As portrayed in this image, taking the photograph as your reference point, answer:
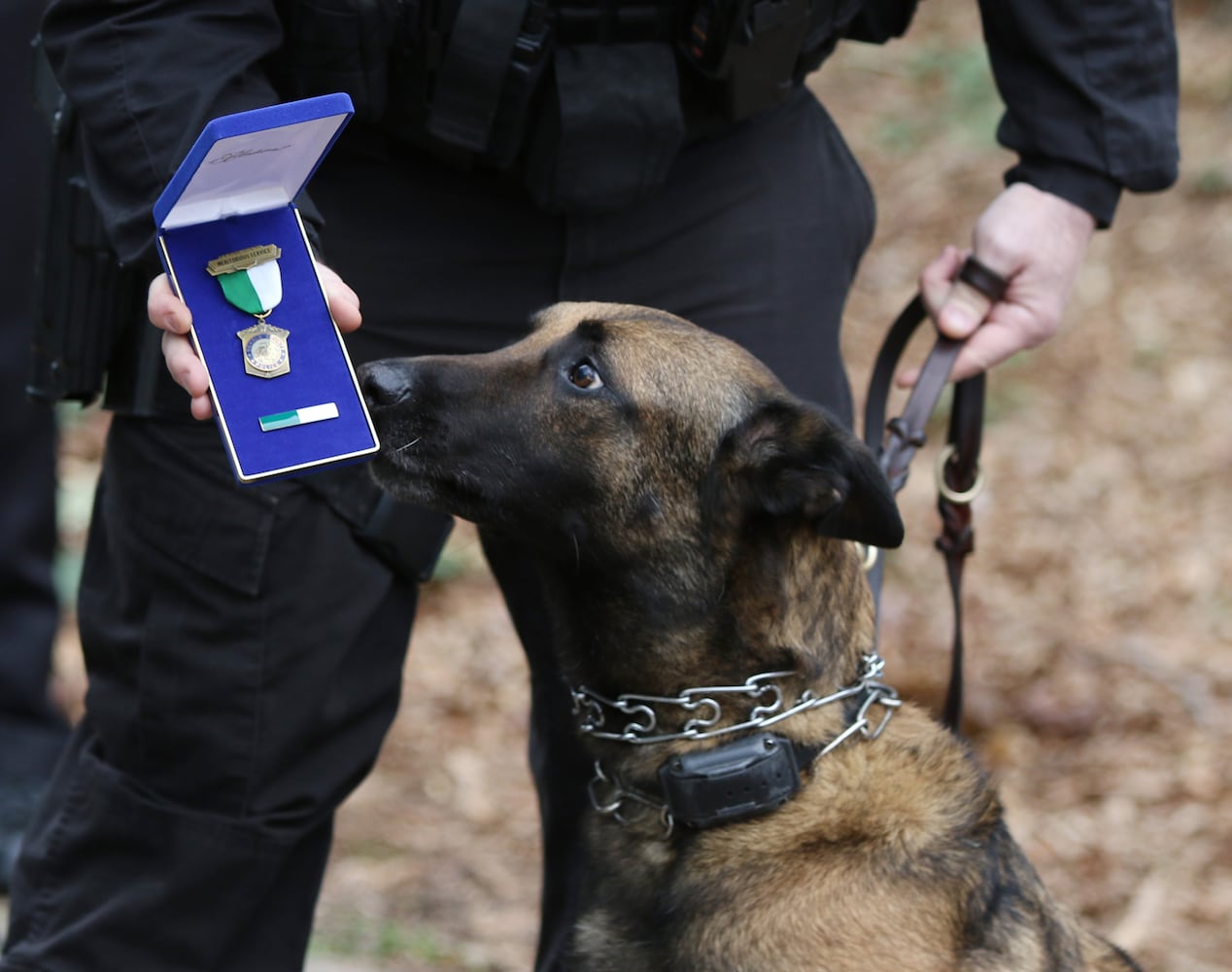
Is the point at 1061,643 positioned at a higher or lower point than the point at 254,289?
lower

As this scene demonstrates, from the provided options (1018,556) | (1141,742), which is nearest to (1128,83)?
(1141,742)

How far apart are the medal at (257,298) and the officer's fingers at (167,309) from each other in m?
0.06

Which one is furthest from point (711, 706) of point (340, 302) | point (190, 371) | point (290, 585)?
point (190, 371)

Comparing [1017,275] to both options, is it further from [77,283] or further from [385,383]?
[77,283]

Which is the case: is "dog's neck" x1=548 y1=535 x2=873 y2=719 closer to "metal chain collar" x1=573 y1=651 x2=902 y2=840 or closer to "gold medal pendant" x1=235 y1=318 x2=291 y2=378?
"metal chain collar" x1=573 y1=651 x2=902 y2=840

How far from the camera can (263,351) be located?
210 centimetres

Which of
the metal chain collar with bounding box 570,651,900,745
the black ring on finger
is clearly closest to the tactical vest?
the black ring on finger

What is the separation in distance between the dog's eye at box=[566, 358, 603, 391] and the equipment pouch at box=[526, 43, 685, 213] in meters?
0.27

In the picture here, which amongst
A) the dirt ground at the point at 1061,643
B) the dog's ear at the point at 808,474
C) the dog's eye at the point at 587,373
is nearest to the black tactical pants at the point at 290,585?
the dog's eye at the point at 587,373

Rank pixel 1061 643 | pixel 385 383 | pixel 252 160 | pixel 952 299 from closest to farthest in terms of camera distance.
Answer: pixel 252 160 → pixel 385 383 → pixel 952 299 → pixel 1061 643

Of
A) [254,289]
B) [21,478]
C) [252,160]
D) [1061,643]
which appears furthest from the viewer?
[1061,643]

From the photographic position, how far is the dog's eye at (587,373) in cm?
256

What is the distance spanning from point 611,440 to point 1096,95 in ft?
4.02

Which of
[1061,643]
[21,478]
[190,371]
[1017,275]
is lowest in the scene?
[1061,643]
